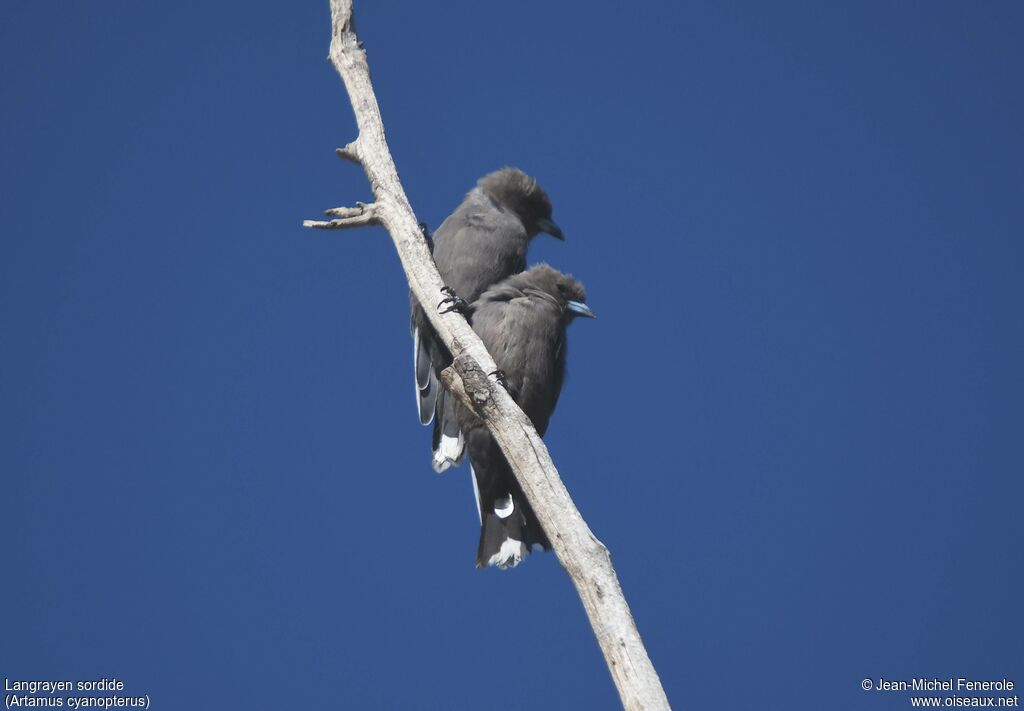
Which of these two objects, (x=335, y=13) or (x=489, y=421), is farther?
(x=335, y=13)

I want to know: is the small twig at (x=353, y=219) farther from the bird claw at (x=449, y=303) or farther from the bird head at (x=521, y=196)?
the bird head at (x=521, y=196)

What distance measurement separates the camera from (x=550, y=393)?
5.36 m

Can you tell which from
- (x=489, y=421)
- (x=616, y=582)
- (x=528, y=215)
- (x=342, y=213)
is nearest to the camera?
(x=616, y=582)

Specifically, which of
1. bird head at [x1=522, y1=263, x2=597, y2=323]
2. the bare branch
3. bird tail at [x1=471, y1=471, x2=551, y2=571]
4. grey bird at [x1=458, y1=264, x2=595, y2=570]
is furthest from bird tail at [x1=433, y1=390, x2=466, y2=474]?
the bare branch

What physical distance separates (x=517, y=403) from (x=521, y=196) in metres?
1.86

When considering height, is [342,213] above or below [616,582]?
above

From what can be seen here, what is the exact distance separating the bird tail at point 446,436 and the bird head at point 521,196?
1330 mm

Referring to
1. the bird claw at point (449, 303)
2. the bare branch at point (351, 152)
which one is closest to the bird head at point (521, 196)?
the bare branch at point (351, 152)

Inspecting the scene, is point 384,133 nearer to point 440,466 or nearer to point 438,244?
point 438,244

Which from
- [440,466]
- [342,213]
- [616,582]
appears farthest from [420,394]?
[616,582]

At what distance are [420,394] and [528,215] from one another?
142cm

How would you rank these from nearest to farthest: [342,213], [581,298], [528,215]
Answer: [342,213], [581,298], [528,215]

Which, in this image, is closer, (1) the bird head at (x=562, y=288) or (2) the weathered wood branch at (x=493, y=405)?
(2) the weathered wood branch at (x=493, y=405)

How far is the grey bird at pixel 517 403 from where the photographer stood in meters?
5.11
